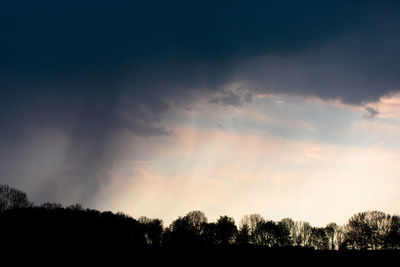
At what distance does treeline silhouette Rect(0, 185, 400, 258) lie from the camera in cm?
9538

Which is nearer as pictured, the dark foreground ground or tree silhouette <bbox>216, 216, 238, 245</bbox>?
the dark foreground ground

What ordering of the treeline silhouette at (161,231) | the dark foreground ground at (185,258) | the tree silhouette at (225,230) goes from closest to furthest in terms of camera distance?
the dark foreground ground at (185,258) < the treeline silhouette at (161,231) < the tree silhouette at (225,230)

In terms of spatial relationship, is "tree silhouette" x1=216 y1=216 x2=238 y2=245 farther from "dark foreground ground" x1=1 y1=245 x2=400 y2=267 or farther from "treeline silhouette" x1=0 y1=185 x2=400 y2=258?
"dark foreground ground" x1=1 y1=245 x2=400 y2=267

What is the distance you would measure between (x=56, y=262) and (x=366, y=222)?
139541 millimetres

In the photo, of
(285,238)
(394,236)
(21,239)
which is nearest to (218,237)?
(285,238)

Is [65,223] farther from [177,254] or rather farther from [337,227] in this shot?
[337,227]

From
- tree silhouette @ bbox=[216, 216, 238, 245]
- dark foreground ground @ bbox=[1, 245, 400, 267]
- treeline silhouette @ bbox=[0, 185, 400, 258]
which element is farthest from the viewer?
tree silhouette @ bbox=[216, 216, 238, 245]

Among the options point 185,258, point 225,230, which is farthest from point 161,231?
point 185,258

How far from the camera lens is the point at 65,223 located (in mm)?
127000

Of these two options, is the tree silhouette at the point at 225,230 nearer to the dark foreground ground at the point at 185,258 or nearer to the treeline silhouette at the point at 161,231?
the treeline silhouette at the point at 161,231

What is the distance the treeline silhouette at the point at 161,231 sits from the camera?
95.4m

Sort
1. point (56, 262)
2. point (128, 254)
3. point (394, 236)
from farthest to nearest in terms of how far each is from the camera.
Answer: point (394, 236)
point (128, 254)
point (56, 262)

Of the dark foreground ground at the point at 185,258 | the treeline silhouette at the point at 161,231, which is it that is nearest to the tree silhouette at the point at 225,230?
the treeline silhouette at the point at 161,231

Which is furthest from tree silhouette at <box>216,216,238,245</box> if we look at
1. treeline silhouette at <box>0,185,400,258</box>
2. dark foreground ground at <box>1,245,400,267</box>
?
dark foreground ground at <box>1,245,400,267</box>
